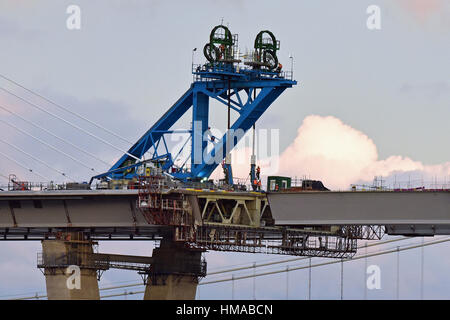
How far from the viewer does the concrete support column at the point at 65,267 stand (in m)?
164

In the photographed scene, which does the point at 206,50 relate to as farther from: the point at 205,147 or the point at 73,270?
the point at 73,270

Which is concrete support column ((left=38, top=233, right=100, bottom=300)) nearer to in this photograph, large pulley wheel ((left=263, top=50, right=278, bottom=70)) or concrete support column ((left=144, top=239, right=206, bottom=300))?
concrete support column ((left=144, top=239, right=206, bottom=300))

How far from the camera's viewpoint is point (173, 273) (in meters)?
170

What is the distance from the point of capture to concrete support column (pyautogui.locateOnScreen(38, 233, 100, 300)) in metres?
164

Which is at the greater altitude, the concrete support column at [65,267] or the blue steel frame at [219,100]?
the blue steel frame at [219,100]

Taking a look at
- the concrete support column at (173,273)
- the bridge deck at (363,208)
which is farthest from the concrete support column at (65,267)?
the bridge deck at (363,208)

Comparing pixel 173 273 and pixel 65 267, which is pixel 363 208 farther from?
pixel 65 267

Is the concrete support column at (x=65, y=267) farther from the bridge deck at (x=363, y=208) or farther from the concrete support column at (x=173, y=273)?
the bridge deck at (x=363, y=208)

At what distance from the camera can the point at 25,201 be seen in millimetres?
164750

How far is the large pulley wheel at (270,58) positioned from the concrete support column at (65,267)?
85.5 ft

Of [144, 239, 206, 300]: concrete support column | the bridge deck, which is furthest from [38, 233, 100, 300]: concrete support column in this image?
the bridge deck

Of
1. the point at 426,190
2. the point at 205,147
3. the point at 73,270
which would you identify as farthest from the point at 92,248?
the point at 426,190

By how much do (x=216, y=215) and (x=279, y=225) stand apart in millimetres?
6337

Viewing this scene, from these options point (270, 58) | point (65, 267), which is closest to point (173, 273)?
point (65, 267)
